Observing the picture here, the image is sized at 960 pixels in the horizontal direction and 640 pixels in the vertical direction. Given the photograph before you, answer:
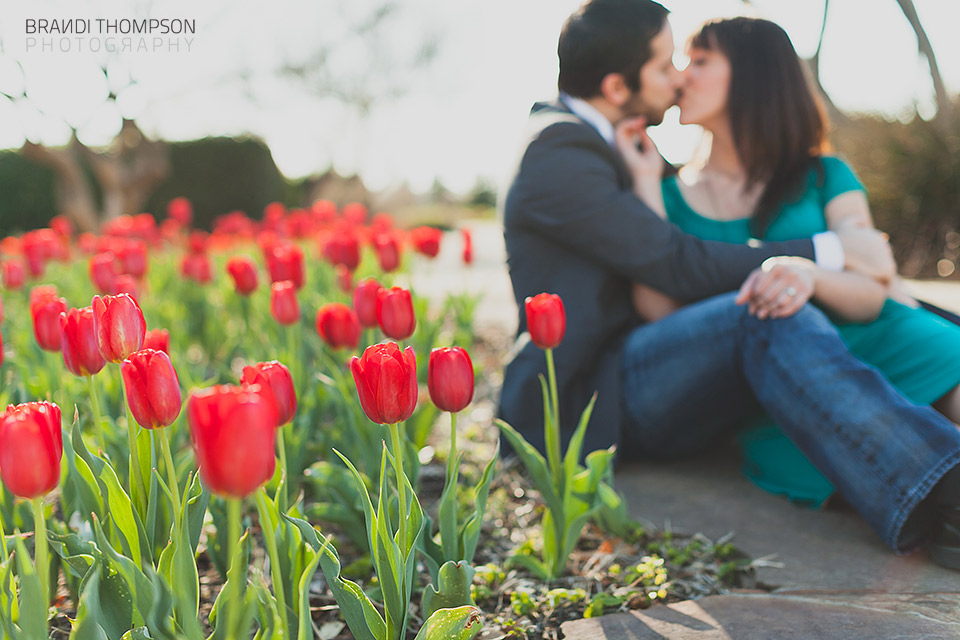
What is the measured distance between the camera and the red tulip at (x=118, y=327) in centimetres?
120

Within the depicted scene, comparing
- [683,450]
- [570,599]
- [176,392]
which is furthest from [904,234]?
[176,392]

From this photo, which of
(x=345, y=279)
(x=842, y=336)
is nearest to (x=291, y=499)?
(x=345, y=279)

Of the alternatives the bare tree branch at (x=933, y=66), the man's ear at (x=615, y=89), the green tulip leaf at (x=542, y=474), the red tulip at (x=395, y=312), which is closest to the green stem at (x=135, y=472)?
the red tulip at (x=395, y=312)

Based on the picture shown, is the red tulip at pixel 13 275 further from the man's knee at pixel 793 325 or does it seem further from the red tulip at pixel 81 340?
the man's knee at pixel 793 325

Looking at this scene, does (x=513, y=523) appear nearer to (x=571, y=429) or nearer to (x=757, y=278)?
(x=571, y=429)

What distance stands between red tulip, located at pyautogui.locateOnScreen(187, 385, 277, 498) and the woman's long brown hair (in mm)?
2106

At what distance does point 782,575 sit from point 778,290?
0.65 meters

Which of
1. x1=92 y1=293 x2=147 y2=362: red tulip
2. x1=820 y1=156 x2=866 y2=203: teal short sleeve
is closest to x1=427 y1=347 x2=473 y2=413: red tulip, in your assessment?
x1=92 y1=293 x2=147 y2=362: red tulip

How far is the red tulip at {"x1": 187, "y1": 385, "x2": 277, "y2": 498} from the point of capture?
0.74 m

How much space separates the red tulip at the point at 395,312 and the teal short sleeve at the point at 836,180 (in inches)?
62.3

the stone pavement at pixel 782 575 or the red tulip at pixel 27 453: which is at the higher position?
the red tulip at pixel 27 453

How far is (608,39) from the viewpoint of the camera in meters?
2.35

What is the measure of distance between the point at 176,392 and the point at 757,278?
4.62ft

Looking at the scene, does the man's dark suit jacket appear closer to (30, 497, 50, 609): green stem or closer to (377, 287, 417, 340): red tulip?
(377, 287, 417, 340): red tulip
